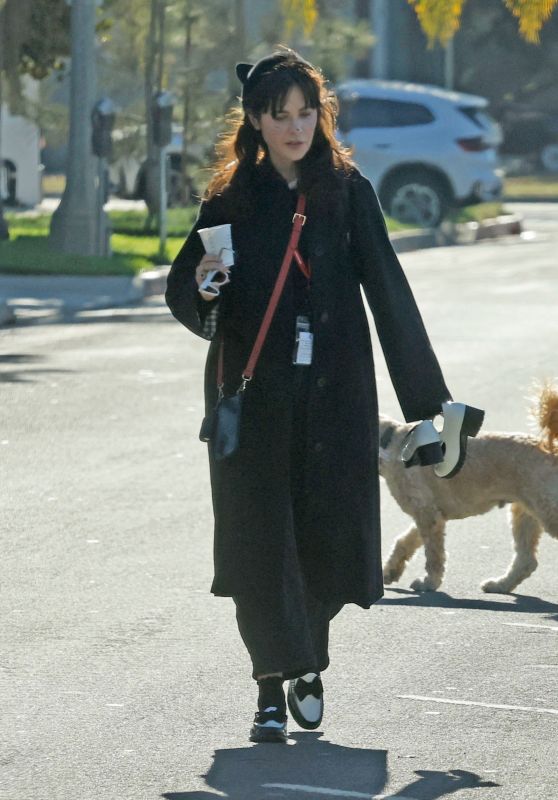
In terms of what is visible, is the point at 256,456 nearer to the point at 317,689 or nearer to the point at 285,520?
the point at 285,520

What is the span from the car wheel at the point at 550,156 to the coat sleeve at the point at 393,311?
165 feet

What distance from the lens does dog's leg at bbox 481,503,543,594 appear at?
7.39 meters

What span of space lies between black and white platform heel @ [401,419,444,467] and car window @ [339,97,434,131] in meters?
23.5

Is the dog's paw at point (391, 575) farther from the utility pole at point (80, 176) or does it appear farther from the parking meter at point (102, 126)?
the utility pole at point (80, 176)

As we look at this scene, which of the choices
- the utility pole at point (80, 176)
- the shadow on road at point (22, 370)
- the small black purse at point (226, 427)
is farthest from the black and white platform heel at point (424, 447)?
the utility pole at point (80, 176)

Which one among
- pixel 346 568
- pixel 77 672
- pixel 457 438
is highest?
pixel 457 438

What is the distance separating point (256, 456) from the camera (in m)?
5.03

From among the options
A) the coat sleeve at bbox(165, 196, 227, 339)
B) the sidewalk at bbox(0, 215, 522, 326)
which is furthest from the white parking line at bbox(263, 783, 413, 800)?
the sidewalk at bbox(0, 215, 522, 326)

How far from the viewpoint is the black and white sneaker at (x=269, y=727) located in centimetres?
515

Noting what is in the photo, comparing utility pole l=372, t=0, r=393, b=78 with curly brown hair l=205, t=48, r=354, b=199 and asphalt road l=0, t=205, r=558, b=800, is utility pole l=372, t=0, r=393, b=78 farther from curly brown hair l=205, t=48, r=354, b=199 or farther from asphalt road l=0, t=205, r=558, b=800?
curly brown hair l=205, t=48, r=354, b=199

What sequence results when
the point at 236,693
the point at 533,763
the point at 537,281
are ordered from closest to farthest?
the point at 533,763
the point at 236,693
the point at 537,281

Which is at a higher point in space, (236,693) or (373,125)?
(373,125)

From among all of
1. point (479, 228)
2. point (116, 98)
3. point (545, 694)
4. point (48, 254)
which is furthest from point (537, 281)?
point (116, 98)

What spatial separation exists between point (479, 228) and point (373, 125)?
7.08 ft
